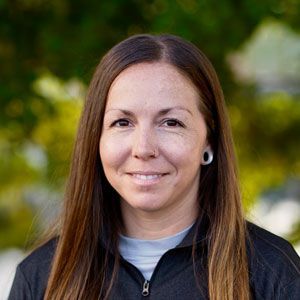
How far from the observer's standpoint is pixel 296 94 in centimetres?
671

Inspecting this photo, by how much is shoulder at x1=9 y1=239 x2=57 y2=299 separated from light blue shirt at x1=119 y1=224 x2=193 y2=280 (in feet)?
0.99

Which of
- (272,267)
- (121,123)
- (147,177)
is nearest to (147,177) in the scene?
(147,177)

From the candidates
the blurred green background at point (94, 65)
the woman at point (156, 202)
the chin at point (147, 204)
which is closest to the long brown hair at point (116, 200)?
the woman at point (156, 202)

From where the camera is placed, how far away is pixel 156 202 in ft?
10.6

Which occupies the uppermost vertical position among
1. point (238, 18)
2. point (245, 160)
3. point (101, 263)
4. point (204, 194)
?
point (238, 18)

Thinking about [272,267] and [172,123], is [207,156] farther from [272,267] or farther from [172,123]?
[272,267]

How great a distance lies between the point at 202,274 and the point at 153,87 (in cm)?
67

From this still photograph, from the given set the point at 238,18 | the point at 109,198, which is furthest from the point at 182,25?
the point at 109,198

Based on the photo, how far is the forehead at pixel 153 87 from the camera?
10.5ft

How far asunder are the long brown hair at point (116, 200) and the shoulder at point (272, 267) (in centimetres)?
3

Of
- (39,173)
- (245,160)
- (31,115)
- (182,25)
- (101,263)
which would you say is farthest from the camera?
(39,173)

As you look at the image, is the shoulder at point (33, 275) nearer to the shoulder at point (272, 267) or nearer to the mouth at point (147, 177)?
the mouth at point (147, 177)

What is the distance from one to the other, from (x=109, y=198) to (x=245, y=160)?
103 inches

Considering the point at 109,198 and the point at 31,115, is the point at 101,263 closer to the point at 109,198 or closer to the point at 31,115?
the point at 109,198
